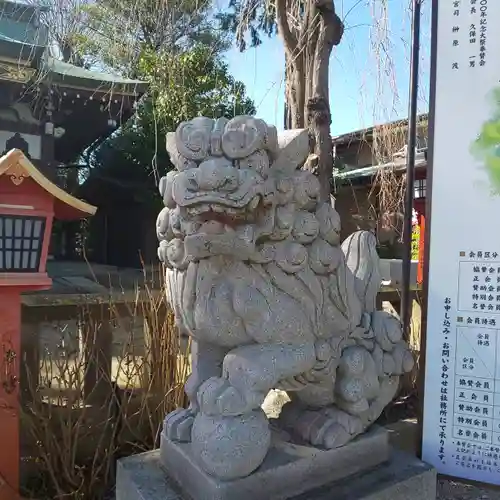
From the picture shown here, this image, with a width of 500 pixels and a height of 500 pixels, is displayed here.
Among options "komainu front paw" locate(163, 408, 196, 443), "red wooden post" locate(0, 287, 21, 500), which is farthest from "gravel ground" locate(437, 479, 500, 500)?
"red wooden post" locate(0, 287, 21, 500)

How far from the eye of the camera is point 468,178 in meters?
1.84

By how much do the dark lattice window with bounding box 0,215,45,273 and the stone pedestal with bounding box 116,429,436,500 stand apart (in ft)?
3.00

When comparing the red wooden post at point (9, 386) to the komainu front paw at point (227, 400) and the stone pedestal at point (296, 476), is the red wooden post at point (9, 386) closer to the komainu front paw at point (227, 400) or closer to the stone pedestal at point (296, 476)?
the stone pedestal at point (296, 476)

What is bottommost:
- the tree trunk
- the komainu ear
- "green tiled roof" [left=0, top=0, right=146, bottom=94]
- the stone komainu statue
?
the stone komainu statue

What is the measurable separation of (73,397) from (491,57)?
91.2 inches

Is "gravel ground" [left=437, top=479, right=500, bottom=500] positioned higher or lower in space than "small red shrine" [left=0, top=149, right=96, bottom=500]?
lower

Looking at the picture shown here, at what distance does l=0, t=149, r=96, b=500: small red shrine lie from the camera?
1.92 m

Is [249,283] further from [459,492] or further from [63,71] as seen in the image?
[63,71]

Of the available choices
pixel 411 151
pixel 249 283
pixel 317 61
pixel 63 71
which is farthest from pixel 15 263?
pixel 63 71

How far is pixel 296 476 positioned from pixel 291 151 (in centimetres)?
89

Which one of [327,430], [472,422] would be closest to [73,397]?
[327,430]

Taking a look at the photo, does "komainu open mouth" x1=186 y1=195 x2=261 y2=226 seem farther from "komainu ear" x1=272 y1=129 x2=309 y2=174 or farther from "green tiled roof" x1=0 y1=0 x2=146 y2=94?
"green tiled roof" x1=0 y1=0 x2=146 y2=94

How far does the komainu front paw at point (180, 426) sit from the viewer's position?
1449mm

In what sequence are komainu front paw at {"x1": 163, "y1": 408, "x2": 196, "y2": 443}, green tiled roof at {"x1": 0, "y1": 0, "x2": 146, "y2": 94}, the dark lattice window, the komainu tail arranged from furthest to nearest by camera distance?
green tiled roof at {"x1": 0, "y1": 0, "x2": 146, "y2": 94}, the dark lattice window, the komainu tail, komainu front paw at {"x1": 163, "y1": 408, "x2": 196, "y2": 443}
